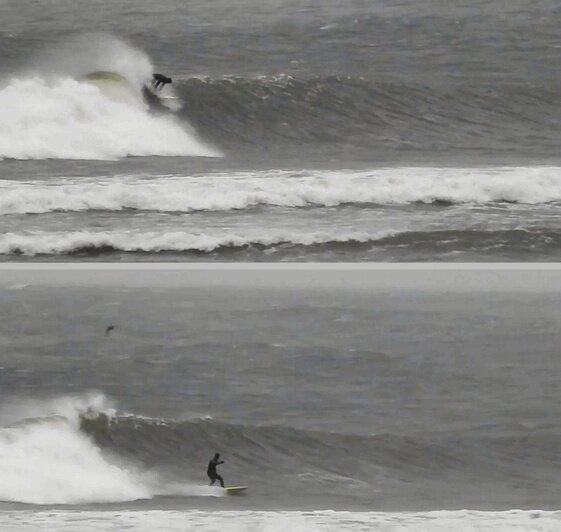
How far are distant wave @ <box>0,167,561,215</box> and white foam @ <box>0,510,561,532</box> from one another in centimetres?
153

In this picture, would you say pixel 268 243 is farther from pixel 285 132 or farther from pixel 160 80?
pixel 160 80

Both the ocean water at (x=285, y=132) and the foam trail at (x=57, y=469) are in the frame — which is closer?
the foam trail at (x=57, y=469)

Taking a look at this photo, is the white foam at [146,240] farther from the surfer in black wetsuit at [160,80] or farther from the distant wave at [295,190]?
the surfer in black wetsuit at [160,80]

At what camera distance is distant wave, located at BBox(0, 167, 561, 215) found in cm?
551

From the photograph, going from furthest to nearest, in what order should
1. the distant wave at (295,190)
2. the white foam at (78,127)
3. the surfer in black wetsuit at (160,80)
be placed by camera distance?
the surfer in black wetsuit at (160,80), the white foam at (78,127), the distant wave at (295,190)

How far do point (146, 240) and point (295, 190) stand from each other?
83 centimetres

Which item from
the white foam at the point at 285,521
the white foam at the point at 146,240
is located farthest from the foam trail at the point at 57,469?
the white foam at the point at 146,240

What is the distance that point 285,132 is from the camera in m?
5.96

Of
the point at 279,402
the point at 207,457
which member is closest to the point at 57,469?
the point at 207,457

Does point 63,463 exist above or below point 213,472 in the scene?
above

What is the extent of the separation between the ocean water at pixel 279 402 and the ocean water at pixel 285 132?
0.25 meters

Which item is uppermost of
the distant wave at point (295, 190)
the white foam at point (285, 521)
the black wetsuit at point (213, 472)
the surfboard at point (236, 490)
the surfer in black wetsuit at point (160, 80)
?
the surfer in black wetsuit at point (160, 80)

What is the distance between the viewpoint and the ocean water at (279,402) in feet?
16.4

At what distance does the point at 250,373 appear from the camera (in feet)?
18.0
